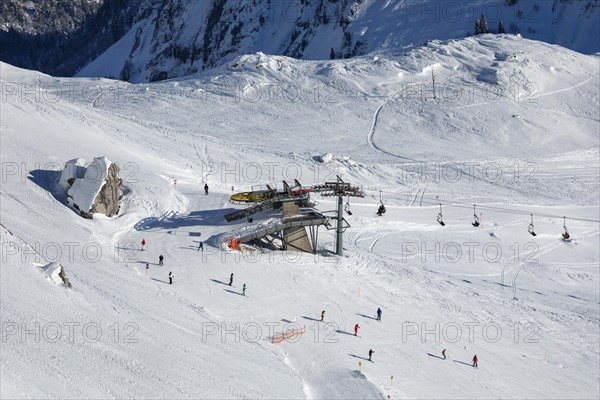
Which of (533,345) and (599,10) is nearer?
Result: (533,345)

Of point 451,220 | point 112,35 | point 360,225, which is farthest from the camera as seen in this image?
point 112,35

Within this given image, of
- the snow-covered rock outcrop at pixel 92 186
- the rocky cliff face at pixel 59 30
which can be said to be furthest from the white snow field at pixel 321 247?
the rocky cliff face at pixel 59 30

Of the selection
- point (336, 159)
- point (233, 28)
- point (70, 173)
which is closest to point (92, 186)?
point (70, 173)

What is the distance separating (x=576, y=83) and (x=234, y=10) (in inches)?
2844

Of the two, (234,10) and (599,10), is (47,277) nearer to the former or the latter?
(599,10)

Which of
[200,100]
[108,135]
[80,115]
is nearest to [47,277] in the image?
[108,135]

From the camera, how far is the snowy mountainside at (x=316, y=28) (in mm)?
104125

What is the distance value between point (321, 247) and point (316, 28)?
83.4 metres

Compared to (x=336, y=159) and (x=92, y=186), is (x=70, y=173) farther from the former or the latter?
(x=336, y=159)

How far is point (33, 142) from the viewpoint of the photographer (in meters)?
45.8

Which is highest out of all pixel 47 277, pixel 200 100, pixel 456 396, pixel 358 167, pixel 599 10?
pixel 599 10

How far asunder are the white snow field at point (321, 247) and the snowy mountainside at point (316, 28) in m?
24.3

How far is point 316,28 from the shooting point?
118 m

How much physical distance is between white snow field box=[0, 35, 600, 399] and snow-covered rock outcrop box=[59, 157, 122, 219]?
66 centimetres
